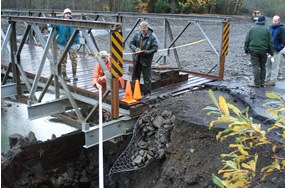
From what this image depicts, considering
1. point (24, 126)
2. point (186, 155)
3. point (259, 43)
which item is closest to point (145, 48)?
point (186, 155)

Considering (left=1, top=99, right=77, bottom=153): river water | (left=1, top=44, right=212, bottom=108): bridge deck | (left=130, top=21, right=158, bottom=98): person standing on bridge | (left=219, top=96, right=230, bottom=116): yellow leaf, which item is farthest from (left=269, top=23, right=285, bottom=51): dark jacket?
(left=1, top=99, right=77, bottom=153): river water

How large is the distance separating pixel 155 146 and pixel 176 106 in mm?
899

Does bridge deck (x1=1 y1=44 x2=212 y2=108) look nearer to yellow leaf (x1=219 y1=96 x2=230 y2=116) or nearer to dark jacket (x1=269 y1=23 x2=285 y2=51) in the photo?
dark jacket (x1=269 y1=23 x2=285 y2=51)

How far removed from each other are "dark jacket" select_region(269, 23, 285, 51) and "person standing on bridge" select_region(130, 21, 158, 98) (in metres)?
3.37

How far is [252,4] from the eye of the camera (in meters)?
49.2

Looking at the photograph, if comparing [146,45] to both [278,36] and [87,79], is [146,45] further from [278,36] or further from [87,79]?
[278,36]

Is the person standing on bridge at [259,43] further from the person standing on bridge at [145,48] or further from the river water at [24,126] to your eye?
the river water at [24,126]

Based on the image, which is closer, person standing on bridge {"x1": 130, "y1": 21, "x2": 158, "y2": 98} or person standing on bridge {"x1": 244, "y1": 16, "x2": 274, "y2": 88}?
person standing on bridge {"x1": 130, "y1": 21, "x2": 158, "y2": 98}

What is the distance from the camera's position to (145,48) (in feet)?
23.2

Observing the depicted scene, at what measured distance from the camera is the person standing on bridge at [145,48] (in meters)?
7.03

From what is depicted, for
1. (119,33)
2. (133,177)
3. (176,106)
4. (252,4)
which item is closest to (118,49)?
(119,33)

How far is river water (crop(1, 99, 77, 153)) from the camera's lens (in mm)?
13094

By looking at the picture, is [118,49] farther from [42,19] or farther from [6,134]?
[6,134]

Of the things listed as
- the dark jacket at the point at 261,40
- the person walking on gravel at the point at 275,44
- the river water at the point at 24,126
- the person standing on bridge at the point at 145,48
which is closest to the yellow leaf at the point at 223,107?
the person standing on bridge at the point at 145,48
